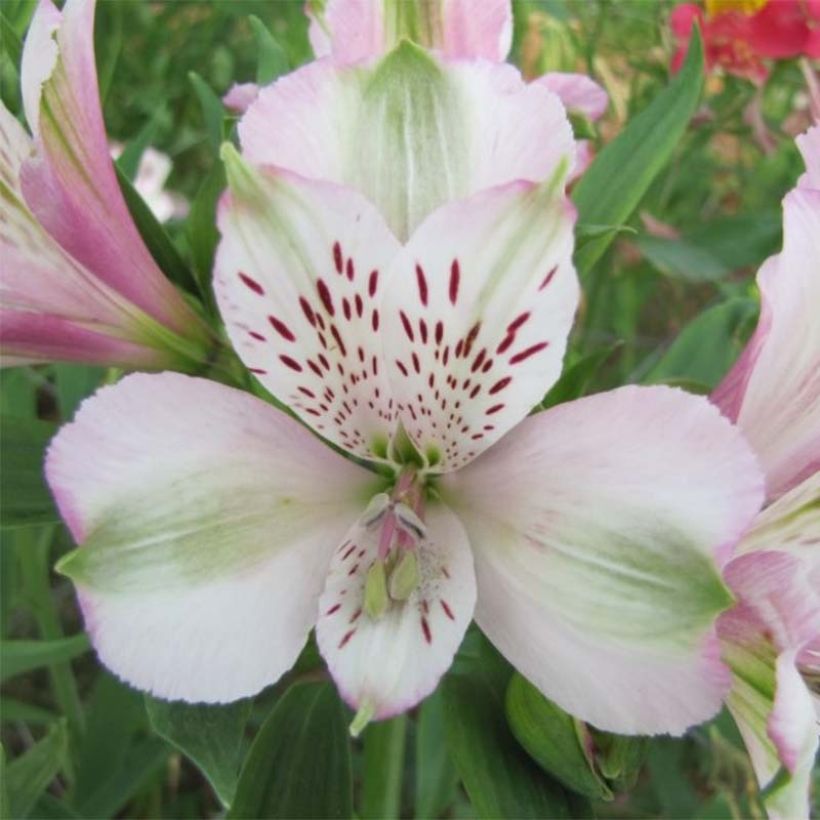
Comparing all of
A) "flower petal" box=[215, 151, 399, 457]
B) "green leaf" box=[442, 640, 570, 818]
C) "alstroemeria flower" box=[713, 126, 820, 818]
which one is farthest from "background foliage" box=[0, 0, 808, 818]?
"flower petal" box=[215, 151, 399, 457]

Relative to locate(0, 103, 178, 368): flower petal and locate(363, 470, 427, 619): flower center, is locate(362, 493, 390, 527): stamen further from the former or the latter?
locate(0, 103, 178, 368): flower petal

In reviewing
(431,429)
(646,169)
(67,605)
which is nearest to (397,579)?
(431,429)

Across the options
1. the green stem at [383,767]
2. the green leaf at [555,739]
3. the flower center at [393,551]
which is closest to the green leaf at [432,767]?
the green stem at [383,767]

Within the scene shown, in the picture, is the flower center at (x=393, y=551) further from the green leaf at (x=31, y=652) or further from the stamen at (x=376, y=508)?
the green leaf at (x=31, y=652)

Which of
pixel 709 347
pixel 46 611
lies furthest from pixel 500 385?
pixel 46 611

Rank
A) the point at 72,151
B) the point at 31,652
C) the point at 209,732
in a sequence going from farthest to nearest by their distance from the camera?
the point at 31,652 → the point at 209,732 → the point at 72,151

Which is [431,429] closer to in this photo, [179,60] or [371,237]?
[371,237]

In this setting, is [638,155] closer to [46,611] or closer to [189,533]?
[189,533]
